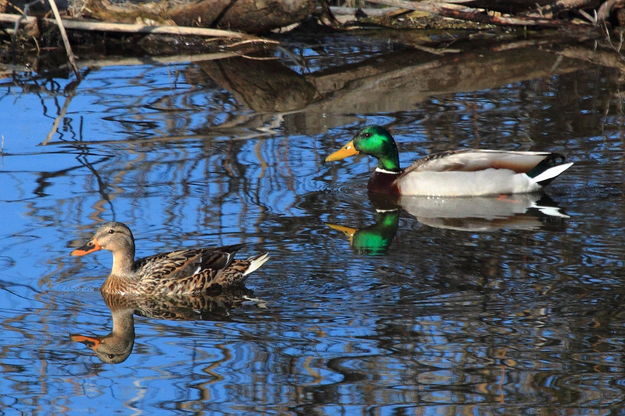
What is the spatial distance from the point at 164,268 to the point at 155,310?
310 mm

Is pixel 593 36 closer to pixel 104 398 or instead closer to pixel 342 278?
pixel 342 278

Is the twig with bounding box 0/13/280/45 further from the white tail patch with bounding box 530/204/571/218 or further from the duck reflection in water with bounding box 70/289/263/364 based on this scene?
the duck reflection in water with bounding box 70/289/263/364

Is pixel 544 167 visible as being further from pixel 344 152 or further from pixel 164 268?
pixel 164 268

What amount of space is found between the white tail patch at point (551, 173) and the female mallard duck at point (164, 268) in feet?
11.4

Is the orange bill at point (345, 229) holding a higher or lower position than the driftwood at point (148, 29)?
lower

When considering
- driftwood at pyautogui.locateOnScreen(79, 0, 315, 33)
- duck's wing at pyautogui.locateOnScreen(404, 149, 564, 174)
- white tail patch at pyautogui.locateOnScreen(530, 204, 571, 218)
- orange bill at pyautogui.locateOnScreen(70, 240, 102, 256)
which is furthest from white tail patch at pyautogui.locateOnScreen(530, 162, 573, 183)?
driftwood at pyautogui.locateOnScreen(79, 0, 315, 33)

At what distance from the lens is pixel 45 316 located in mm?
7004

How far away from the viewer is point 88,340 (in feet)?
21.8

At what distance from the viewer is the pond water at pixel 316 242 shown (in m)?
5.91

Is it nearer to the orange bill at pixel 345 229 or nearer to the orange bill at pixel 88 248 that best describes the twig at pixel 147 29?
the orange bill at pixel 345 229

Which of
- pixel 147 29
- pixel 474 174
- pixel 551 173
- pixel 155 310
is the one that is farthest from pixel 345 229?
pixel 147 29

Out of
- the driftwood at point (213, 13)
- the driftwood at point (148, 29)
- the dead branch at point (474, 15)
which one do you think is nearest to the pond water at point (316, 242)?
the driftwood at point (148, 29)

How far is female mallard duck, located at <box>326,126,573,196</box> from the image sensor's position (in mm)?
10062

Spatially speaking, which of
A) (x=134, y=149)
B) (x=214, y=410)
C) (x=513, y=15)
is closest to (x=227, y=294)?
(x=214, y=410)
